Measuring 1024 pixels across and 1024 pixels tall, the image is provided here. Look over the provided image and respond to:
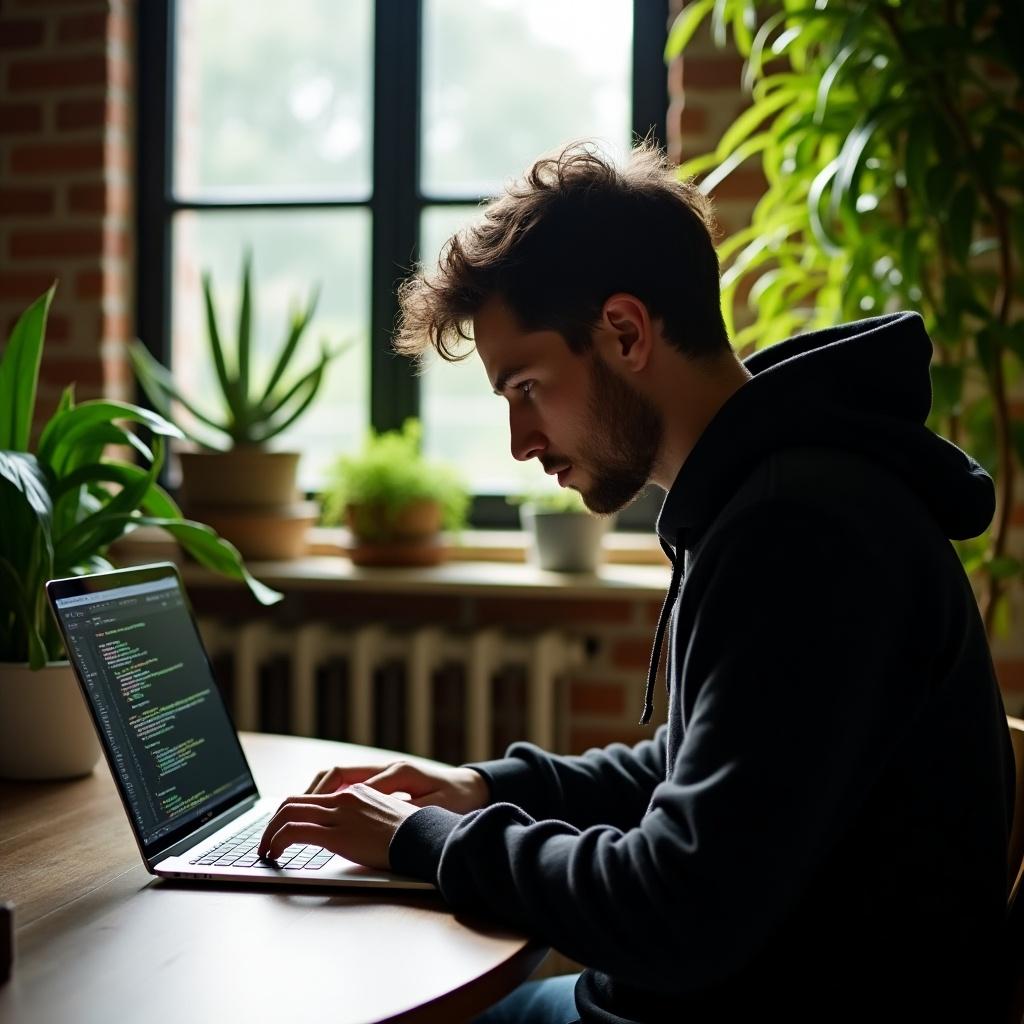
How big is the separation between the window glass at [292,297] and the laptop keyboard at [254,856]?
65.8 inches

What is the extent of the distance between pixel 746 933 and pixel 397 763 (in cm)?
53

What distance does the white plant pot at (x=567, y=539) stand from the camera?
2.42m

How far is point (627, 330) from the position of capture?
47.2 inches

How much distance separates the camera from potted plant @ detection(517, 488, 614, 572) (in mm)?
2420

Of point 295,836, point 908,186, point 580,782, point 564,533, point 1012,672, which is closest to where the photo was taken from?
point 295,836

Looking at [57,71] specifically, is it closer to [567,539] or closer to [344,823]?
[567,539]

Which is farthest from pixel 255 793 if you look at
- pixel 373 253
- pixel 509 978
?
pixel 373 253

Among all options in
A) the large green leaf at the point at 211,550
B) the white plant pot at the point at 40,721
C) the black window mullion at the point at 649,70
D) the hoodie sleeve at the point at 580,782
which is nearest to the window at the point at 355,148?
the black window mullion at the point at 649,70

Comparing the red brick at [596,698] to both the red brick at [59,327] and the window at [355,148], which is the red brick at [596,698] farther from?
the red brick at [59,327]

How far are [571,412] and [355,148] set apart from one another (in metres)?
1.83

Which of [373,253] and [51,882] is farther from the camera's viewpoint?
[373,253]

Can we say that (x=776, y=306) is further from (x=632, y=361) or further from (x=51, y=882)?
(x=51, y=882)

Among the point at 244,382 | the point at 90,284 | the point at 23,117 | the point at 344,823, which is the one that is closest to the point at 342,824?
the point at 344,823

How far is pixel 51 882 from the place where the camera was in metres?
1.16
